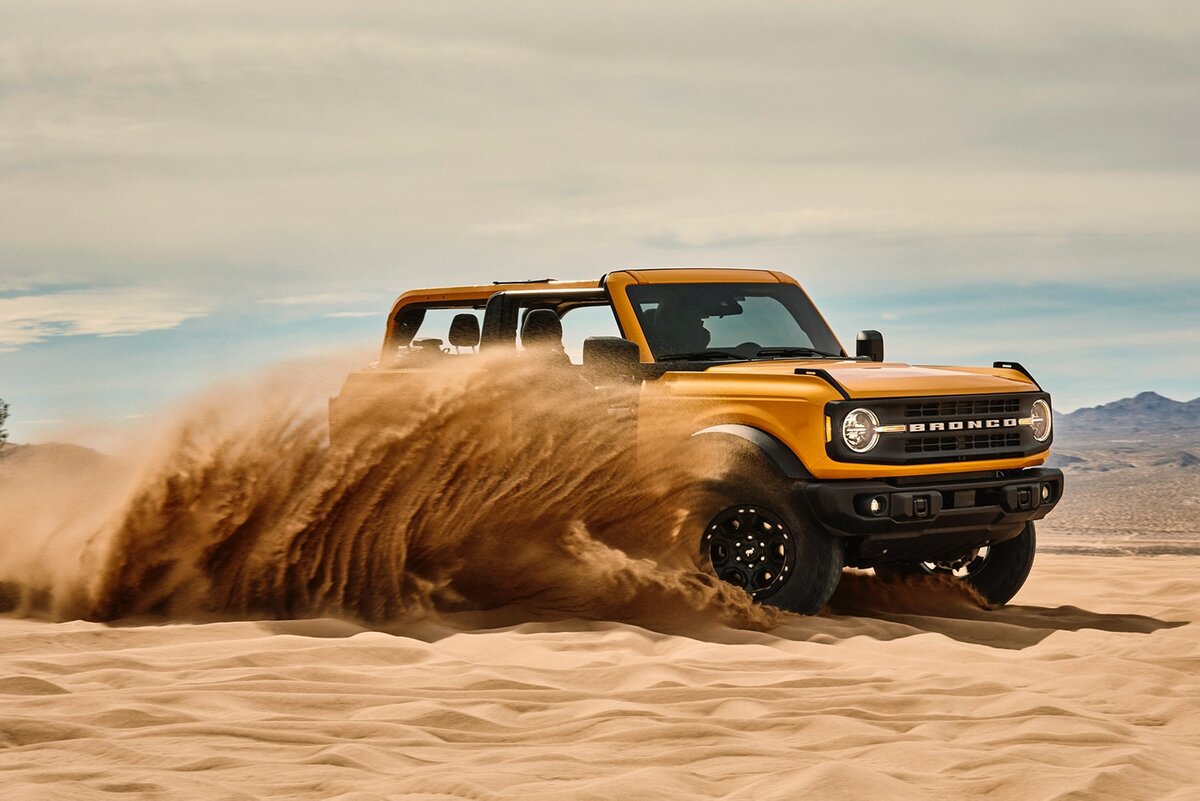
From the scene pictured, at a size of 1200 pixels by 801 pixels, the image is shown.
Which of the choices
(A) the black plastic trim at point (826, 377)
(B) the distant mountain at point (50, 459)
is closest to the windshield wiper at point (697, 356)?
(A) the black plastic trim at point (826, 377)

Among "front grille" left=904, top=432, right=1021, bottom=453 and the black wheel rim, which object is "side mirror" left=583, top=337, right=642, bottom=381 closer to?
the black wheel rim

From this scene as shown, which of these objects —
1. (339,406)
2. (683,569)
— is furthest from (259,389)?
(683,569)

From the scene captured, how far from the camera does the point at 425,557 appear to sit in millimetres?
9180

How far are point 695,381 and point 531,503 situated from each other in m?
1.26

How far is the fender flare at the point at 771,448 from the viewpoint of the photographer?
832cm

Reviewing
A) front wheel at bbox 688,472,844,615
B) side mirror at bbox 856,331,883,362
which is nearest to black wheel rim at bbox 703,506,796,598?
front wheel at bbox 688,472,844,615

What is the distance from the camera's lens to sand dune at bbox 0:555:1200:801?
502 centimetres

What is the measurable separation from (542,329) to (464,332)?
0.97 metres

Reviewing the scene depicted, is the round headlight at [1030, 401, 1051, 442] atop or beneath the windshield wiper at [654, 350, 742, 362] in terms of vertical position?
beneath

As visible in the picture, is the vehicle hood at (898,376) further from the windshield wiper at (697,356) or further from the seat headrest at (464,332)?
the seat headrest at (464,332)

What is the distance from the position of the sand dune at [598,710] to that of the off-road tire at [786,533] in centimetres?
18

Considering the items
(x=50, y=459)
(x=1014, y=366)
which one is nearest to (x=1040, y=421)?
(x=1014, y=366)

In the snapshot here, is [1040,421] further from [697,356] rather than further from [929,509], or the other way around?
[697,356]

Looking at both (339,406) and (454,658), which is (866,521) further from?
(339,406)
